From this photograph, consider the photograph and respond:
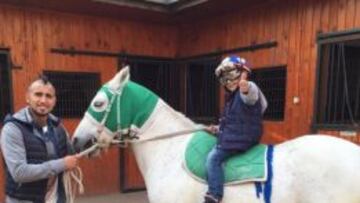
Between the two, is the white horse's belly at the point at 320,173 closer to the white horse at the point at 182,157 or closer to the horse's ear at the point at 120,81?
the white horse at the point at 182,157

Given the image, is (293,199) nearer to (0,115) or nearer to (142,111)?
(142,111)

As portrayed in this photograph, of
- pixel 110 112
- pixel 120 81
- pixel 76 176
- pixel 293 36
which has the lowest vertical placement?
pixel 76 176

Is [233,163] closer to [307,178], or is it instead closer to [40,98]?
[307,178]

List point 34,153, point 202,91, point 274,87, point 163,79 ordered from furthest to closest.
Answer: point 163,79, point 202,91, point 274,87, point 34,153

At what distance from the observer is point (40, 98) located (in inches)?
77.7

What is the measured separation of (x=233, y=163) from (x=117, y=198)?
340 cm

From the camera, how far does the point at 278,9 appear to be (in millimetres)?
4340

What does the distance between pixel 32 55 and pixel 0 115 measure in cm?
89

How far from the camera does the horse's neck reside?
2.45m

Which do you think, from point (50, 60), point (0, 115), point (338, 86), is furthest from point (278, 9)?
point (0, 115)

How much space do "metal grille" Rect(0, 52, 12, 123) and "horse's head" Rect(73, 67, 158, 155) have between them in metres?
2.73

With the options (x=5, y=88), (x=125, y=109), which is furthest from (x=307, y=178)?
(x=5, y=88)

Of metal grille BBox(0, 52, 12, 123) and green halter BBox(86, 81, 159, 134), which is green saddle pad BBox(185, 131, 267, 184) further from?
metal grille BBox(0, 52, 12, 123)

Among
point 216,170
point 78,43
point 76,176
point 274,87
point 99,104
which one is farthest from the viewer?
point 78,43
